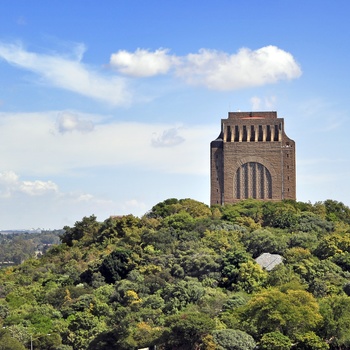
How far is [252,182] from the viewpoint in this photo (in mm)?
80375

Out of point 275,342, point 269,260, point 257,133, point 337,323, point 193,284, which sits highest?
point 257,133

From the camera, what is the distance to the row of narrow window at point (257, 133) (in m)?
80.3

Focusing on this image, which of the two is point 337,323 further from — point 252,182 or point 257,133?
point 257,133

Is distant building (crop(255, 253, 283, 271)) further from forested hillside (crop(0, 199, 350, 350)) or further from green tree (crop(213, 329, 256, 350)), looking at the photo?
green tree (crop(213, 329, 256, 350))

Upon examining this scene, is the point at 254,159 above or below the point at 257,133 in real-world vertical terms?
below

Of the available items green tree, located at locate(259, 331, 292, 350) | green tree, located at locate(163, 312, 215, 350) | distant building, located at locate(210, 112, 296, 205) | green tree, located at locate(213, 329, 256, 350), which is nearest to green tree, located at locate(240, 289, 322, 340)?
green tree, located at locate(259, 331, 292, 350)

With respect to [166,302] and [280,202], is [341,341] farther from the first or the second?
[280,202]

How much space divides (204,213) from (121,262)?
46.8 feet

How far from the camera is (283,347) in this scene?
1908 inches

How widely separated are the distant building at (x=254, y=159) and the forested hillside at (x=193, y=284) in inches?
121

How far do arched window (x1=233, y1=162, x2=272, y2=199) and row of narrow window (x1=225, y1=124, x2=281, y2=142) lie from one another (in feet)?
7.69

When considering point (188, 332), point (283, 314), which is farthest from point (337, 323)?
point (188, 332)

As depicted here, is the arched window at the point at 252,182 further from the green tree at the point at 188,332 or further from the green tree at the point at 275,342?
the green tree at the point at 275,342

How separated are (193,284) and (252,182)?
22.8 m
